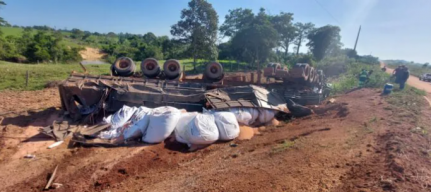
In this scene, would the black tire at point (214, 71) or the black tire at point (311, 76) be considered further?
the black tire at point (311, 76)

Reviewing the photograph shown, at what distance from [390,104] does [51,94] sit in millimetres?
14376

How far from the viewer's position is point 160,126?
20.4ft

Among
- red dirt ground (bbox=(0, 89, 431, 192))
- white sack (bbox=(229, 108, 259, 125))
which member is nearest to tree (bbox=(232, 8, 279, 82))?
white sack (bbox=(229, 108, 259, 125))

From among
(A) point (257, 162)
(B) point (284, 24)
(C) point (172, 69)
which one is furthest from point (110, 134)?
(B) point (284, 24)

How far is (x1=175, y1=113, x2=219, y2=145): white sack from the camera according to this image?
590cm

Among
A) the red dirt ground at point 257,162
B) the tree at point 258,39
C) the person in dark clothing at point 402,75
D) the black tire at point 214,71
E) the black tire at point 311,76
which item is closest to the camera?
the red dirt ground at point 257,162

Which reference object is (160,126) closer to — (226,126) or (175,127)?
(175,127)

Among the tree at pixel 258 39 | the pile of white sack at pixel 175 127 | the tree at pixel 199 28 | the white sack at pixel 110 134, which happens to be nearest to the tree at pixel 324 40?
the tree at pixel 258 39

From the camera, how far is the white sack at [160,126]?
622cm

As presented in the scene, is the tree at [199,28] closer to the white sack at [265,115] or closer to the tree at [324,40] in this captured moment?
the white sack at [265,115]

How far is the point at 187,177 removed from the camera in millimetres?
4387

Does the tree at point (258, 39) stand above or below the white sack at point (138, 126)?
above

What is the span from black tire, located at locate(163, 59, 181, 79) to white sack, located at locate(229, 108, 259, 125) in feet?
11.7

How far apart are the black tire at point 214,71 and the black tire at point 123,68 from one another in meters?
3.07
